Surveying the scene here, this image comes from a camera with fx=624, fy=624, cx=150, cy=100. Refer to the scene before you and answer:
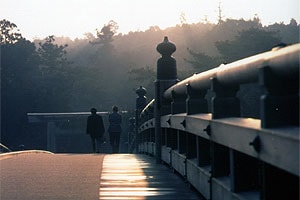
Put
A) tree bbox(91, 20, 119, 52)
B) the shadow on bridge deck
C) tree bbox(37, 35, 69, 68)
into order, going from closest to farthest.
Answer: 1. the shadow on bridge deck
2. tree bbox(37, 35, 69, 68)
3. tree bbox(91, 20, 119, 52)

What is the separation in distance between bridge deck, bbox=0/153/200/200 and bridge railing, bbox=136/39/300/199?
47 cm

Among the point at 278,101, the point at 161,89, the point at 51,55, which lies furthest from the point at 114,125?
the point at 51,55

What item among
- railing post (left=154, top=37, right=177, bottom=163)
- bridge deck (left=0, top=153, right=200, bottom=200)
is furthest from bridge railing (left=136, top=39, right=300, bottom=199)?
railing post (left=154, top=37, right=177, bottom=163)

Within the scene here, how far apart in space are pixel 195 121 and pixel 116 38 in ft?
472

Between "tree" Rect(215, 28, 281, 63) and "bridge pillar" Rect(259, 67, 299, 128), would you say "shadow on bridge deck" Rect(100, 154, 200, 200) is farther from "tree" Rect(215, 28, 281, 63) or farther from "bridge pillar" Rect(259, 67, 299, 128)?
"tree" Rect(215, 28, 281, 63)

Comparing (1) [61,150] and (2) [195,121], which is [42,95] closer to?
(1) [61,150]

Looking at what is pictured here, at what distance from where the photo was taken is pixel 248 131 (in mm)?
3547

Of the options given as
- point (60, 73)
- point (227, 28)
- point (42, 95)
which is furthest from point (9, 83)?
point (227, 28)

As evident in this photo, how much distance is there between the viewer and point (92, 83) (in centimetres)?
8594

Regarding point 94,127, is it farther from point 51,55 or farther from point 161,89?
point 51,55

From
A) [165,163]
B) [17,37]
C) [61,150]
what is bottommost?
[61,150]

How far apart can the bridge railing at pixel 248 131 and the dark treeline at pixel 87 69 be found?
42.9 metres

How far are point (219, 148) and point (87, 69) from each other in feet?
278

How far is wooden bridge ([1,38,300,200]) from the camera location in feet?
10.2
